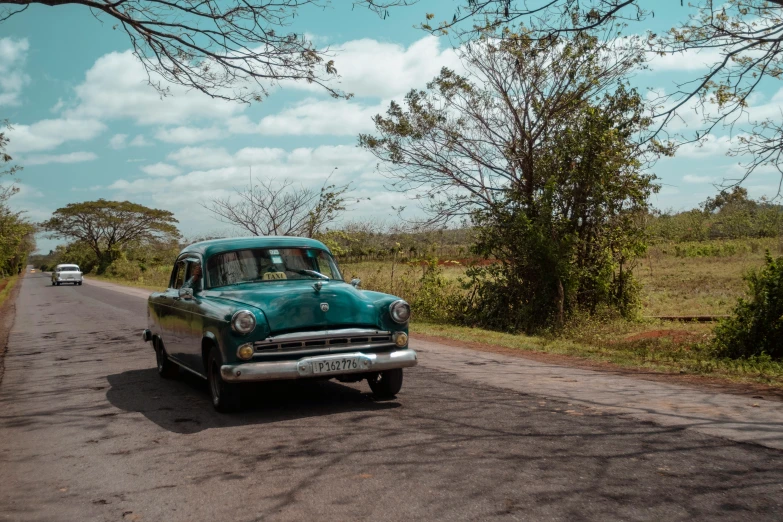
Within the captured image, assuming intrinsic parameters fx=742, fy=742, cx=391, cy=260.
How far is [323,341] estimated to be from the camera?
6531mm

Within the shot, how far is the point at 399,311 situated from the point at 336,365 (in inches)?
34.2

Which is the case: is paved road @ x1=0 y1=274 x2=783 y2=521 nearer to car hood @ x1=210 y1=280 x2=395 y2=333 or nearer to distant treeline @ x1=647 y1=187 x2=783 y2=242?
car hood @ x1=210 y1=280 x2=395 y2=333

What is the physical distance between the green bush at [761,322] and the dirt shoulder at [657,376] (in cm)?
248

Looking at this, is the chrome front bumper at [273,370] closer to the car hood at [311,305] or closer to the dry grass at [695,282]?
the car hood at [311,305]

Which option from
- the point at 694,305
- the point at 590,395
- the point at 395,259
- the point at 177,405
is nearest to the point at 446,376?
the point at 590,395

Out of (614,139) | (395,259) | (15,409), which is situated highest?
(614,139)

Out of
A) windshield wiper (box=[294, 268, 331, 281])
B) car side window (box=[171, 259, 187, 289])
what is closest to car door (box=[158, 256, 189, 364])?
car side window (box=[171, 259, 187, 289])

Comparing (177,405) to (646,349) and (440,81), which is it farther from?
(440,81)

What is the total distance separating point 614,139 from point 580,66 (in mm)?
1936

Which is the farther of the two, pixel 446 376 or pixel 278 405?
pixel 446 376

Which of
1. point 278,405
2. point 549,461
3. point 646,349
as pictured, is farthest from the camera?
point 646,349

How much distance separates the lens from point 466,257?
18.5 meters

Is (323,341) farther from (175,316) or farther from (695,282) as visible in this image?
(695,282)

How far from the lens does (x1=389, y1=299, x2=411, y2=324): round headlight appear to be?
22.7 feet
